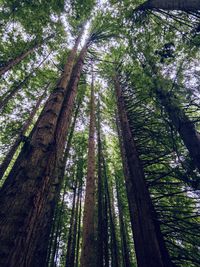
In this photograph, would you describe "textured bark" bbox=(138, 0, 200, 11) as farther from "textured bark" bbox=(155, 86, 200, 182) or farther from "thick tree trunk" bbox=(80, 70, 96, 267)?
"thick tree trunk" bbox=(80, 70, 96, 267)

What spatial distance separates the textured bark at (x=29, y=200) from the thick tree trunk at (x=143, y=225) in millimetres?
1591

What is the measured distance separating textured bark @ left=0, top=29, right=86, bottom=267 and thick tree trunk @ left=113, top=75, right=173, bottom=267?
1.59m

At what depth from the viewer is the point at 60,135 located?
3.28m

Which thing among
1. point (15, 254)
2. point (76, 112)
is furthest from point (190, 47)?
Answer: point (76, 112)

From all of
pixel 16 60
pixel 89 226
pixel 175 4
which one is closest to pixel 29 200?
pixel 89 226

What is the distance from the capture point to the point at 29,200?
6.71ft

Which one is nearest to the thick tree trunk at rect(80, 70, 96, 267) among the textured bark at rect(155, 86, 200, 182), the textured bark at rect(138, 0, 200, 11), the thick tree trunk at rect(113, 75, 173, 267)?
the thick tree trunk at rect(113, 75, 173, 267)

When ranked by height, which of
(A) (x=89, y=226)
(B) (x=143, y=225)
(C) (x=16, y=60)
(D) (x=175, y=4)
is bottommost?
(B) (x=143, y=225)

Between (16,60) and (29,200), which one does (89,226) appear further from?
(16,60)

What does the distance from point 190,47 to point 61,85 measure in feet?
10.9

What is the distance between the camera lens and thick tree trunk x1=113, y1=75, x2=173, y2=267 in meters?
2.80

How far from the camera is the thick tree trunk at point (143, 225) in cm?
280

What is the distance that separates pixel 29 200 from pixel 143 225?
2098 mm

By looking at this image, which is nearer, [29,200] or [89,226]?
[29,200]
